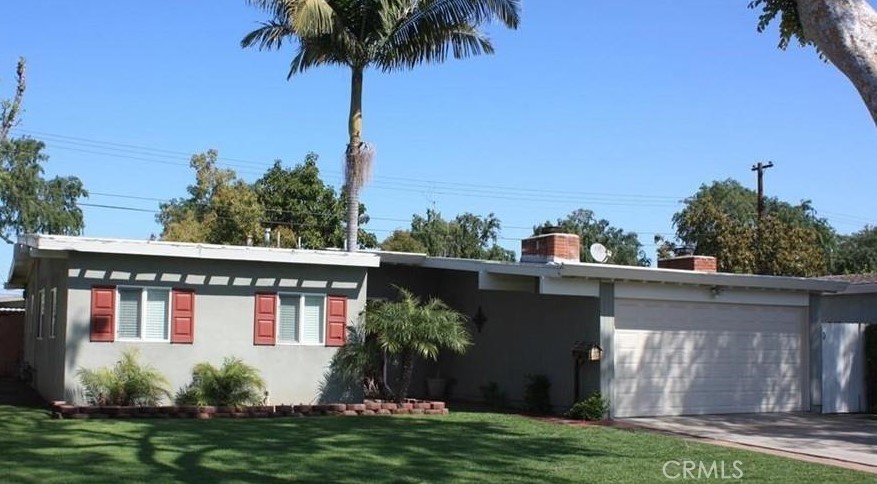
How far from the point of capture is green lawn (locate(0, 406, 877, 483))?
33.6 feet

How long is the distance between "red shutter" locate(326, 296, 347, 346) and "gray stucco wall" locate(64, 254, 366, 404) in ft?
0.38

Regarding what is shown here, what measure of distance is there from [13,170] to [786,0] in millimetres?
49294

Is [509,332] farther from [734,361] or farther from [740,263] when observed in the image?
[740,263]

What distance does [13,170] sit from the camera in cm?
5156

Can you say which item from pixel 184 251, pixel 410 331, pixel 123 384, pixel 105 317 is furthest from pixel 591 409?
pixel 105 317

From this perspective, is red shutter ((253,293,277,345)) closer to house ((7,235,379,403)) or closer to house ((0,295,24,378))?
house ((7,235,379,403))

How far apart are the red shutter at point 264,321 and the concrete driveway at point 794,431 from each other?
677 centimetres

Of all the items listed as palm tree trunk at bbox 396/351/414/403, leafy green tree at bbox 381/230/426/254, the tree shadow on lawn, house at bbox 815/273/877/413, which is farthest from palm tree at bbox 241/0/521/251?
leafy green tree at bbox 381/230/426/254

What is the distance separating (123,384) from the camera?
15617 millimetres

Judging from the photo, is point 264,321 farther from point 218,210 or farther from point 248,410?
point 218,210

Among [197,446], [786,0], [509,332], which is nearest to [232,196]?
[509,332]

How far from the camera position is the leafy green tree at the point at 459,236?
62938 millimetres

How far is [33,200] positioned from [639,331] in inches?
1754

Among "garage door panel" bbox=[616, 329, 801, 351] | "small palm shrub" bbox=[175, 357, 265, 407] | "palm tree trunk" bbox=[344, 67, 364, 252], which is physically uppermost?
"palm tree trunk" bbox=[344, 67, 364, 252]
